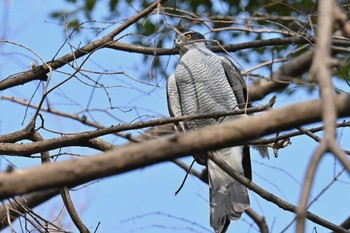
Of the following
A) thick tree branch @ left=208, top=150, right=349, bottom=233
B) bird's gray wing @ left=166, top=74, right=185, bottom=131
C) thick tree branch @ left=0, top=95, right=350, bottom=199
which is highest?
bird's gray wing @ left=166, top=74, right=185, bottom=131

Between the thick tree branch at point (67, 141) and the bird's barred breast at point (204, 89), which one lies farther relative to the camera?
the bird's barred breast at point (204, 89)

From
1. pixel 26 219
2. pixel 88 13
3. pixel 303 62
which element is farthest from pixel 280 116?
pixel 88 13

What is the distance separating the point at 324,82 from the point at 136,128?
1.90 meters

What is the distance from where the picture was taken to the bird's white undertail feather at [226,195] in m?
4.54

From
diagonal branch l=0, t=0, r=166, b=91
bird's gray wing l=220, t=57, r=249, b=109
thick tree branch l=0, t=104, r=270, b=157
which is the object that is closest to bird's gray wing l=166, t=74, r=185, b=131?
bird's gray wing l=220, t=57, r=249, b=109

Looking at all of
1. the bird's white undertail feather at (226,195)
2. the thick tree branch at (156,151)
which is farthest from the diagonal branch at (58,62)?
the thick tree branch at (156,151)

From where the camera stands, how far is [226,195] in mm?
4781

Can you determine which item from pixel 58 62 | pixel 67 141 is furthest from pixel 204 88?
pixel 67 141

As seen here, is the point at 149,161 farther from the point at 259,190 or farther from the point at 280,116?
the point at 259,190

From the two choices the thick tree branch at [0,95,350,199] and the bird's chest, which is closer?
the thick tree branch at [0,95,350,199]

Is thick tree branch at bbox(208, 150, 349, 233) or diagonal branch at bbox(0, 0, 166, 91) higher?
diagonal branch at bbox(0, 0, 166, 91)

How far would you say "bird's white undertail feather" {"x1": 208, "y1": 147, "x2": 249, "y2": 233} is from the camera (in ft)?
14.9

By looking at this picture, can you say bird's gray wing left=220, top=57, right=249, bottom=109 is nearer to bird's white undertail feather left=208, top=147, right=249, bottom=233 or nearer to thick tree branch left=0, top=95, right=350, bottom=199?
bird's white undertail feather left=208, top=147, right=249, bottom=233

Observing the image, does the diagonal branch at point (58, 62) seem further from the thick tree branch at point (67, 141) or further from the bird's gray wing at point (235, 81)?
the bird's gray wing at point (235, 81)
